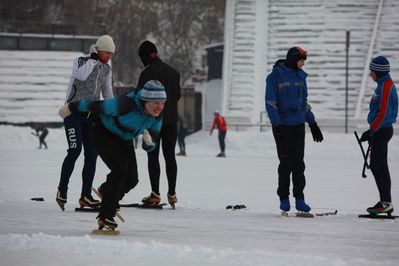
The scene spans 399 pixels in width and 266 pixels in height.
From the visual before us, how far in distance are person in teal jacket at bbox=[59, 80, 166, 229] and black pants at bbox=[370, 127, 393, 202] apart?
10.4 feet

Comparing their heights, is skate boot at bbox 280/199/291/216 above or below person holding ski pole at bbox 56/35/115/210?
below

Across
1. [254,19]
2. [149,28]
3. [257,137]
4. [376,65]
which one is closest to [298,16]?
[254,19]

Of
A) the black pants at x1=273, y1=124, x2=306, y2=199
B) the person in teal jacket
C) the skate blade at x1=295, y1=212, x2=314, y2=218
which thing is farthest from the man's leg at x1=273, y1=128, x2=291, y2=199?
the person in teal jacket

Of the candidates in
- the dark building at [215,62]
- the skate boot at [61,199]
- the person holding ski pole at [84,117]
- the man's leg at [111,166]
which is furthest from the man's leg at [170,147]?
the dark building at [215,62]

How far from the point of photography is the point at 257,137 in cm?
3575

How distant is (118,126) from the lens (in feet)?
26.9

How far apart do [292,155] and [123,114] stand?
121 inches

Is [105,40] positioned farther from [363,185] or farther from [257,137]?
[257,137]

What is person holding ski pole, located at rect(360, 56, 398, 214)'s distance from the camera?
425 inches

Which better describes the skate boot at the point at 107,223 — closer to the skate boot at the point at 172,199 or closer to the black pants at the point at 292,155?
the black pants at the point at 292,155

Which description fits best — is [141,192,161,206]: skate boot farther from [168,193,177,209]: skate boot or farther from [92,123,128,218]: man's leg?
[92,123,128,218]: man's leg

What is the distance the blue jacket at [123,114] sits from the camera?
802 centimetres

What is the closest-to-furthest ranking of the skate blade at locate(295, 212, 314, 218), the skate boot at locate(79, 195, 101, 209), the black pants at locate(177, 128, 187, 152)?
the skate boot at locate(79, 195, 101, 209) < the skate blade at locate(295, 212, 314, 218) < the black pants at locate(177, 128, 187, 152)

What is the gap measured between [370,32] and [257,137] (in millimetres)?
11266
